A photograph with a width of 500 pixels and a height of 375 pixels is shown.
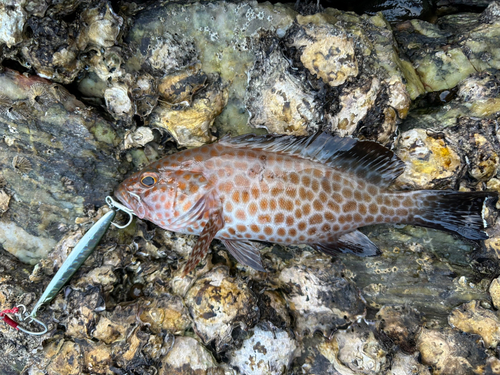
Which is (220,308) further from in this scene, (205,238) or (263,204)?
(263,204)

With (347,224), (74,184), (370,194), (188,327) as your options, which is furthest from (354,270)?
(74,184)

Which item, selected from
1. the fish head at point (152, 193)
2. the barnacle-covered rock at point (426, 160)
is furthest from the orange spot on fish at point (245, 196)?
the barnacle-covered rock at point (426, 160)

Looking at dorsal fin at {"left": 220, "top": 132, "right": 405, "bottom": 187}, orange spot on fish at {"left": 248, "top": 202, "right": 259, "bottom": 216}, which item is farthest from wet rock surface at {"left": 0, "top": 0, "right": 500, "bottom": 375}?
orange spot on fish at {"left": 248, "top": 202, "right": 259, "bottom": 216}

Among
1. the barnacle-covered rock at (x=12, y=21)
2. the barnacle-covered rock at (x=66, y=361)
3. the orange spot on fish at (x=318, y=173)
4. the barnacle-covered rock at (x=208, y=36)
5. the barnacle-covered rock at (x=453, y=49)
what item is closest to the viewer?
the barnacle-covered rock at (x=12, y=21)

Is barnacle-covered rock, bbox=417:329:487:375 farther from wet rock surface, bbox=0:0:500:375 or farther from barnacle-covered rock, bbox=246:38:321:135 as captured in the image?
barnacle-covered rock, bbox=246:38:321:135

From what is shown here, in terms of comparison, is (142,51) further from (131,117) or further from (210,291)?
(210,291)

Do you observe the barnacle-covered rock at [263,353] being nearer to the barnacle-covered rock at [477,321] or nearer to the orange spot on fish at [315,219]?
the orange spot on fish at [315,219]

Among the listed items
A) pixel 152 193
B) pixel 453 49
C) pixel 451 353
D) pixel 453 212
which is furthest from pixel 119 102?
pixel 451 353
